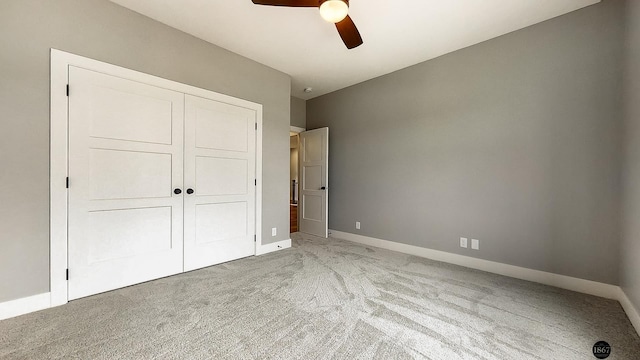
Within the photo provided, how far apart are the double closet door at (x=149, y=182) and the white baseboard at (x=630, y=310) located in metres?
3.65

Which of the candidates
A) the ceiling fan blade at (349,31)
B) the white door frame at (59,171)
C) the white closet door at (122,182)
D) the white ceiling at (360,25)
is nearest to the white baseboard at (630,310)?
the white ceiling at (360,25)

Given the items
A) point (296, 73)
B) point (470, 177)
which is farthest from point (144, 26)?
point (470, 177)

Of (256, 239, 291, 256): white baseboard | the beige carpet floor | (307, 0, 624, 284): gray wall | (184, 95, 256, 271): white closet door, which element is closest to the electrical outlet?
(307, 0, 624, 284): gray wall

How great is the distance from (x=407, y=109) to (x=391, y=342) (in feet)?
10.0

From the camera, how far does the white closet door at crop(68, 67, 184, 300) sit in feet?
7.09

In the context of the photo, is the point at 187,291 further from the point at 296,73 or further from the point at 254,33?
the point at 296,73

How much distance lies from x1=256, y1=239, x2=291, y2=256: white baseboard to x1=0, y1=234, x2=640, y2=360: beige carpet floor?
0.77 meters

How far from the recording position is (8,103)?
1870mm

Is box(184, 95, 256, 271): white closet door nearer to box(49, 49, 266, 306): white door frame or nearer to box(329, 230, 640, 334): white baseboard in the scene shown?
box(49, 49, 266, 306): white door frame

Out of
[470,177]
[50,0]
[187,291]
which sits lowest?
[187,291]

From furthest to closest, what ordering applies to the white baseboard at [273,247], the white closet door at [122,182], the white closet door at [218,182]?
the white baseboard at [273,247] < the white closet door at [218,182] < the white closet door at [122,182]

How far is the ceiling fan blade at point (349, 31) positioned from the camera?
1.98 metres

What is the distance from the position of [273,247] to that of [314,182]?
5.17 feet

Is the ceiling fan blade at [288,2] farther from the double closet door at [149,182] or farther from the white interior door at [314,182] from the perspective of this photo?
the white interior door at [314,182]
